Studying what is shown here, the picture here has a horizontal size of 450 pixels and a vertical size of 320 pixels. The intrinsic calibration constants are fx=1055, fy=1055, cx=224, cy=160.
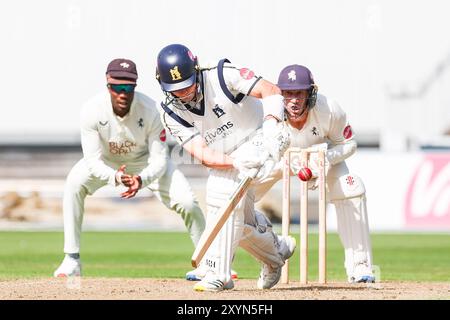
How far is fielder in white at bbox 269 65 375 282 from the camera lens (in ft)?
24.1

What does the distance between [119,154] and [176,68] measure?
246 cm

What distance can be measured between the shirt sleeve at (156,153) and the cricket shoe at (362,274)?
174 cm

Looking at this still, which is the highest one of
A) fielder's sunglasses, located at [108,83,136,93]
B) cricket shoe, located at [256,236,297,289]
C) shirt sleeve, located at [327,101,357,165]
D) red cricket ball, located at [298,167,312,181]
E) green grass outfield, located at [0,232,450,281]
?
fielder's sunglasses, located at [108,83,136,93]

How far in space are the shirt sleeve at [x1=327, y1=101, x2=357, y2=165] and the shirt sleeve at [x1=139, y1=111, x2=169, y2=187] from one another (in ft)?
4.64

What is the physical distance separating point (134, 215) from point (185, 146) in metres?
11.3

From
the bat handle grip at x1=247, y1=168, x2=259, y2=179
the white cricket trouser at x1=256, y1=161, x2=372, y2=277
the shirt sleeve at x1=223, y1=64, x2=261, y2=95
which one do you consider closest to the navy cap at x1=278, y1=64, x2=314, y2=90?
the white cricket trouser at x1=256, y1=161, x2=372, y2=277

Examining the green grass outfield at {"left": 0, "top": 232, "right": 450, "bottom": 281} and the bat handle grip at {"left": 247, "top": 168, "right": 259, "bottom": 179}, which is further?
the green grass outfield at {"left": 0, "top": 232, "right": 450, "bottom": 281}

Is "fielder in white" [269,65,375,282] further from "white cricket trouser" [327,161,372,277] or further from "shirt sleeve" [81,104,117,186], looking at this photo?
"shirt sleeve" [81,104,117,186]

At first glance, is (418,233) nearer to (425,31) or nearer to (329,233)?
(329,233)

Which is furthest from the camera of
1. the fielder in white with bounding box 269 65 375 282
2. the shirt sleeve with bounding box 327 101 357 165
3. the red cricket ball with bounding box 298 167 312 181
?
the shirt sleeve with bounding box 327 101 357 165

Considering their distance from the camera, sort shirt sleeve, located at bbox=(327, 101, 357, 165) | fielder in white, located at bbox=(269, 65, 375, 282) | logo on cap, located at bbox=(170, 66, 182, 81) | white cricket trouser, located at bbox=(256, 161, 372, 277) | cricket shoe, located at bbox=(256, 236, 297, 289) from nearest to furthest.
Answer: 1. logo on cap, located at bbox=(170, 66, 182, 81)
2. cricket shoe, located at bbox=(256, 236, 297, 289)
3. fielder in white, located at bbox=(269, 65, 375, 282)
4. shirt sleeve, located at bbox=(327, 101, 357, 165)
5. white cricket trouser, located at bbox=(256, 161, 372, 277)

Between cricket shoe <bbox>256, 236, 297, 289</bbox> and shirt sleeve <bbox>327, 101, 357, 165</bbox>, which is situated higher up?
shirt sleeve <bbox>327, 101, 357, 165</bbox>

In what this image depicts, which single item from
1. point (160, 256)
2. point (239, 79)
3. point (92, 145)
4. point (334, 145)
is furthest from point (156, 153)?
point (160, 256)

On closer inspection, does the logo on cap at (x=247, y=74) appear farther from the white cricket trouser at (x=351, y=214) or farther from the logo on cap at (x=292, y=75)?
the white cricket trouser at (x=351, y=214)
